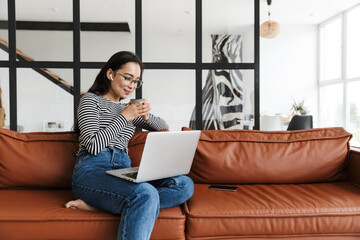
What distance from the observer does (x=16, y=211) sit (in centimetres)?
126

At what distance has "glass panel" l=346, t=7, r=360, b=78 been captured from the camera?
5727 millimetres

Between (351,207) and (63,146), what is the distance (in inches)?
62.2

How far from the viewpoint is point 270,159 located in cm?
177

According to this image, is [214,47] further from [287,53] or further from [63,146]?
[287,53]

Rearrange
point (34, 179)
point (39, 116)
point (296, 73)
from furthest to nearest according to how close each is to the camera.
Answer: point (296, 73)
point (39, 116)
point (34, 179)

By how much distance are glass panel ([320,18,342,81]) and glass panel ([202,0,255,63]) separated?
485 cm

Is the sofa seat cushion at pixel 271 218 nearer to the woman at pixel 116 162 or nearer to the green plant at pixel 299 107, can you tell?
the woman at pixel 116 162

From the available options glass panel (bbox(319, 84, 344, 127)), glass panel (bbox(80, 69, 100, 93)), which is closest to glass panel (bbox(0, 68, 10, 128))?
glass panel (bbox(80, 69, 100, 93))

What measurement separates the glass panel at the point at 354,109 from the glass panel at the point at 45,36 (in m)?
5.61

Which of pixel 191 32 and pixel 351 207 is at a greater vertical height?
pixel 191 32

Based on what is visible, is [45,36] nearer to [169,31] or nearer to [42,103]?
[42,103]

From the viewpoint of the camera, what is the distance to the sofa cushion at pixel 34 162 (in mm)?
1623

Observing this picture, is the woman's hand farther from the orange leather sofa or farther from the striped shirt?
the orange leather sofa

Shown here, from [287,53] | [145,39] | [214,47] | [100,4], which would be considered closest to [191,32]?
[214,47]
